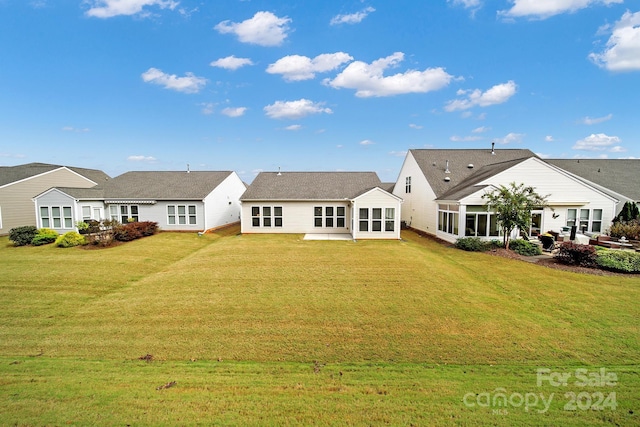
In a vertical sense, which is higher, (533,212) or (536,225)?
(533,212)

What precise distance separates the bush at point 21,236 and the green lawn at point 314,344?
21.8ft

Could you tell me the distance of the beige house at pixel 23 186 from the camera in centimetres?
2097

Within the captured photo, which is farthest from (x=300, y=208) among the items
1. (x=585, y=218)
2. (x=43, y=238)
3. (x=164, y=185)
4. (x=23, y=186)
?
(x=23, y=186)

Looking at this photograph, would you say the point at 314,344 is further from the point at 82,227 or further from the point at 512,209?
the point at 82,227

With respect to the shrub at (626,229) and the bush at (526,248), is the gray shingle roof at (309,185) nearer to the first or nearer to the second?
the bush at (526,248)

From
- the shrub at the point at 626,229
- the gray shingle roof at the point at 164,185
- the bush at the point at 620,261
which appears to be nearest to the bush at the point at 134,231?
the gray shingle roof at the point at 164,185

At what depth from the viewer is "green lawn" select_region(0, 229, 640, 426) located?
4.53 m

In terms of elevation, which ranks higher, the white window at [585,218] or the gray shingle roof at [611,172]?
the gray shingle roof at [611,172]

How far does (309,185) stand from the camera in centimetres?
2319

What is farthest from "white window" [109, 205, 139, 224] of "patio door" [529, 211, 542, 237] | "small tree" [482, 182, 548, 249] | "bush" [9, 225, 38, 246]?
"patio door" [529, 211, 542, 237]

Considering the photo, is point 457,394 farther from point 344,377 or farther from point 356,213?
point 356,213

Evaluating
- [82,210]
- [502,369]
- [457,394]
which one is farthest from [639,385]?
[82,210]

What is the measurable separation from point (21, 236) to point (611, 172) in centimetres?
4237

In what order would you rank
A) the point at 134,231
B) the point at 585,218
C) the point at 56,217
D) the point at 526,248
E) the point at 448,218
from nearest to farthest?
the point at 526,248 < the point at 585,218 < the point at 448,218 < the point at 134,231 < the point at 56,217
